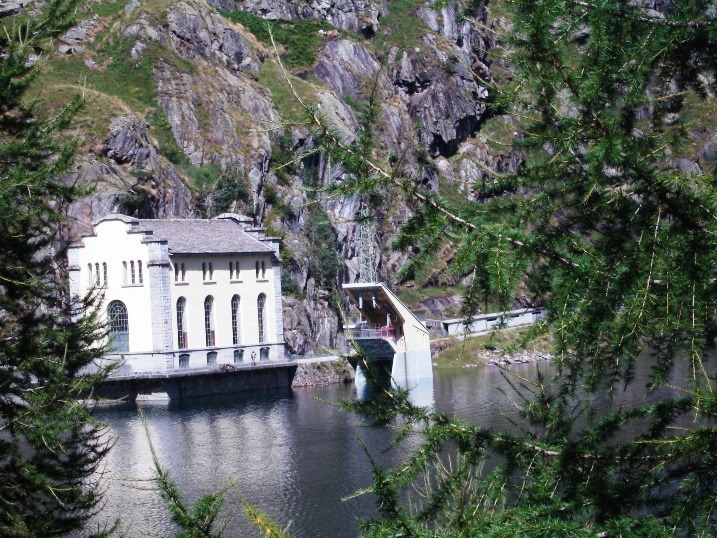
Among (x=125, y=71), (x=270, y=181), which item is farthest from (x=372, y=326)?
(x=125, y=71)

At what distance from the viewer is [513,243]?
7555mm

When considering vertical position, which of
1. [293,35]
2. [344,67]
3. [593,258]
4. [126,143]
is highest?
[293,35]

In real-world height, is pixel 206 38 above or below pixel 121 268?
above

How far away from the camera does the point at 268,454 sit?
36.8m

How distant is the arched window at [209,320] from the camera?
60844 mm

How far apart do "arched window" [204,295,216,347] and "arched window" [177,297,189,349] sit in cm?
142

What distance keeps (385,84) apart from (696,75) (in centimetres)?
9586

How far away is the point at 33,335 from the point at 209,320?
45621 millimetres

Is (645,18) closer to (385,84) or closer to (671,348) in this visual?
(671,348)

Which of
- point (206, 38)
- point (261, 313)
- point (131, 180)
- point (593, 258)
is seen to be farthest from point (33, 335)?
point (206, 38)

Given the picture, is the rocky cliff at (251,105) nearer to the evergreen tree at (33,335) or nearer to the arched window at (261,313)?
the arched window at (261,313)

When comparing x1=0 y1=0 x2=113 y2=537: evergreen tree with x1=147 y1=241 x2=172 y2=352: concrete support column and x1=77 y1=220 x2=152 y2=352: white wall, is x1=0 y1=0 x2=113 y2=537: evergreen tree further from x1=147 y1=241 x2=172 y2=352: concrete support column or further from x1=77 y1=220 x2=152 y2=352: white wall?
x1=77 y1=220 x2=152 y2=352: white wall

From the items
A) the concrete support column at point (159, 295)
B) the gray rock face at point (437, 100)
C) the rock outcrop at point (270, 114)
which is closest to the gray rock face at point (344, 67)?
the rock outcrop at point (270, 114)

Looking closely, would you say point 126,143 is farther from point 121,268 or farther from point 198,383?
point 198,383
